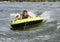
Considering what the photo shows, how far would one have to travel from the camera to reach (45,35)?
944 inches

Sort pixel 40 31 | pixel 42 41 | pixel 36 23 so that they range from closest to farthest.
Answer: pixel 42 41 → pixel 40 31 → pixel 36 23

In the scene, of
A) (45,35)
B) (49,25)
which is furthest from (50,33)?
(49,25)

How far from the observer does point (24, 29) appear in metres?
26.8

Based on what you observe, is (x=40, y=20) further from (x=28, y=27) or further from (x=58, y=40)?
(x=58, y=40)

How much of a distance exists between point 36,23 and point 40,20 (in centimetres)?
59

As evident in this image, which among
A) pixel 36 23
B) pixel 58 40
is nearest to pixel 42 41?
pixel 58 40

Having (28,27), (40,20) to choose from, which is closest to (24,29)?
(28,27)

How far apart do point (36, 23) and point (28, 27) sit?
1178 mm

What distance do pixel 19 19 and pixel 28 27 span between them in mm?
1138

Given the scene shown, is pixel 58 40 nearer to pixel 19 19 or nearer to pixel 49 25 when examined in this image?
pixel 19 19

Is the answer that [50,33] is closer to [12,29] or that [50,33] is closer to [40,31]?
[40,31]

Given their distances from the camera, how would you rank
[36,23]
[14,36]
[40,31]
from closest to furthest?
[14,36] < [40,31] < [36,23]

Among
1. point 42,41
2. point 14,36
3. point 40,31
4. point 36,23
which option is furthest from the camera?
point 36,23

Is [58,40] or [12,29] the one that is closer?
[58,40]
